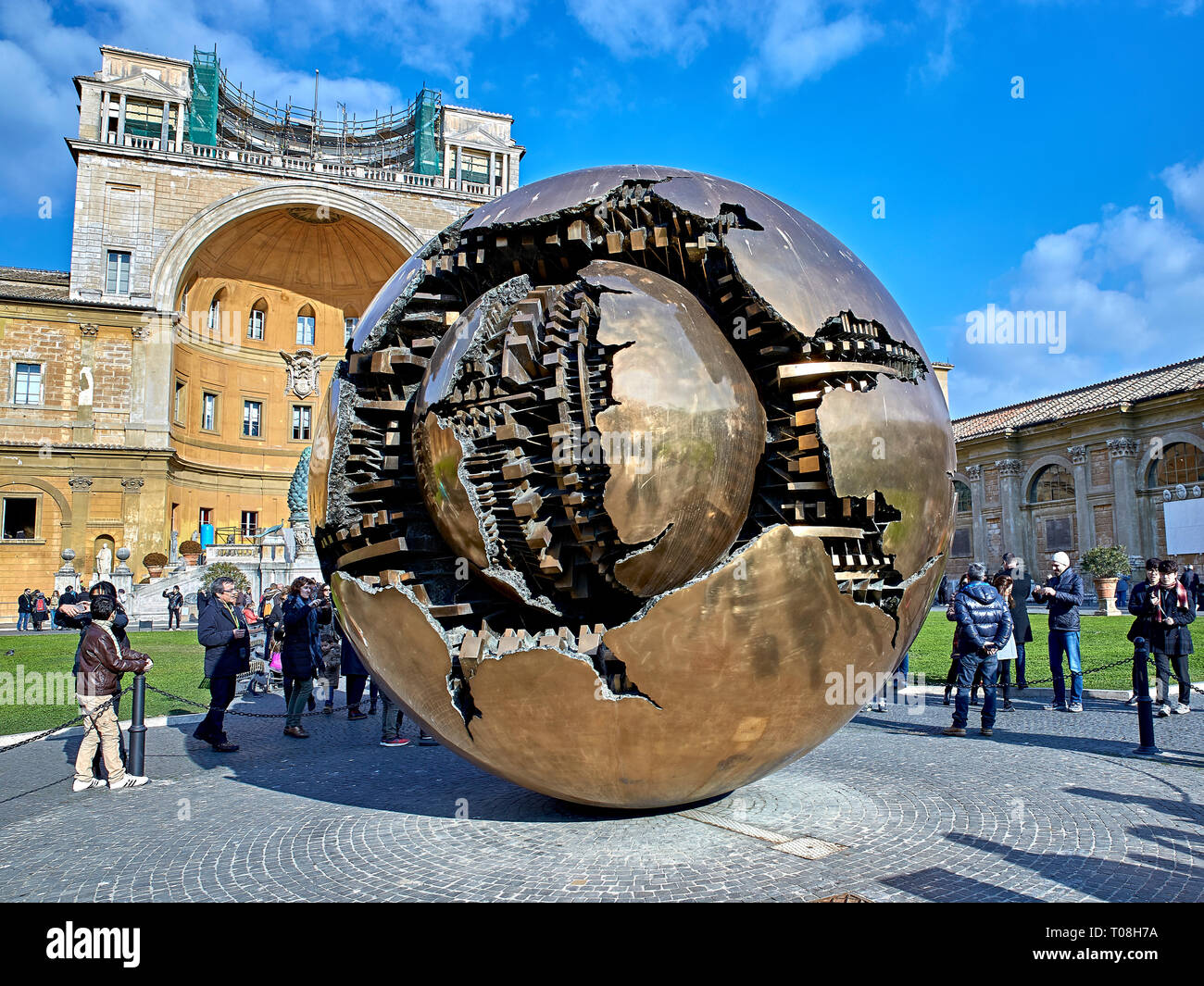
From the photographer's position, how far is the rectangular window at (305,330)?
42406 mm

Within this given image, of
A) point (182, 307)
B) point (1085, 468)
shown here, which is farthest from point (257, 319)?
point (1085, 468)

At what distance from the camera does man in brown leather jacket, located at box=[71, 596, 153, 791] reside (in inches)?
274

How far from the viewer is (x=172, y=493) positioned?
122ft

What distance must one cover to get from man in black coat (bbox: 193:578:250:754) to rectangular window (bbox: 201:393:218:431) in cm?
3438

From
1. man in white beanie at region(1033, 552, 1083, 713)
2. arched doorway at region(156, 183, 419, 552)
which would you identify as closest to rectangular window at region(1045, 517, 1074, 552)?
arched doorway at region(156, 183, 419, 552)

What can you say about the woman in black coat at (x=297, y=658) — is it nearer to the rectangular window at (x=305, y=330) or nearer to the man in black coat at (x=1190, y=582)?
the man in black coat at (x=1190, y=582)

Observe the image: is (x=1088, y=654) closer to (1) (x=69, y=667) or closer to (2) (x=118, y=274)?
(1) (x=69, y=667)

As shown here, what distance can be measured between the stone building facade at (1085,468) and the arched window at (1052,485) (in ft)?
0.17

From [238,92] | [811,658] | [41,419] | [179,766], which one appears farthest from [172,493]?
[811,658]

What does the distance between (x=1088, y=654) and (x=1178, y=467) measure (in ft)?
98.5

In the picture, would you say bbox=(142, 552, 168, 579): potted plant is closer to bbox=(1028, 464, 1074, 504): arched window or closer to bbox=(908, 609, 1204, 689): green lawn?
bbox=(908, 609, 1204, 689): green lawn

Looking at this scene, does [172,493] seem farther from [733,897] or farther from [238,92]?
[733,897]

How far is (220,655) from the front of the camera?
29.3ft

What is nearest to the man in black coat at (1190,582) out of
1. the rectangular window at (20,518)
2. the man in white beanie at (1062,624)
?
the man in white beanie at (1062,624)
